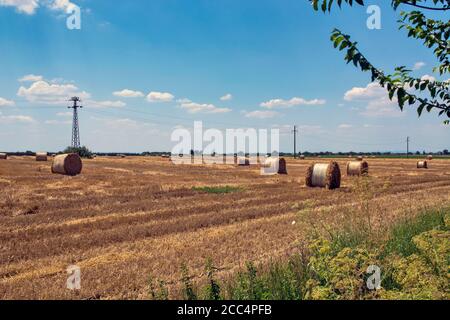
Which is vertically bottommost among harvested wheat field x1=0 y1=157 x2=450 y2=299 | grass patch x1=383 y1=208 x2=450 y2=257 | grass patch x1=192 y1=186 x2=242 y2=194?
harvested wheat field x1=0 y1=157 x2=450 y2=299

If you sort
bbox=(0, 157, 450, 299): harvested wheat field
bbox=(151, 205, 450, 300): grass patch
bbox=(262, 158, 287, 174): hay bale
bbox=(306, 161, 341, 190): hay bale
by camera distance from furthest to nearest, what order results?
bbox=(262, 158, 287, 174): hay bale → bbox=(306, 161, 341, 190): hay bale → bbox=(0, 157, 450, 299): harvested wheat field → bbox=(151, 205, 450, 300): grass patch

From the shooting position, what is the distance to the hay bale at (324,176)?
74.0 feet

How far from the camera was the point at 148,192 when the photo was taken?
64.1ft

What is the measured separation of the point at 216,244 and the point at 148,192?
10669 mm

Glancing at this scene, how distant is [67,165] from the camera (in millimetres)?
31484

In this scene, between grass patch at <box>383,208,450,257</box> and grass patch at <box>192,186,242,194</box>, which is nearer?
grass patch at <box>383,208,450,257</box>

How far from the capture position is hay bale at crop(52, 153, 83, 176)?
3135 centimetres

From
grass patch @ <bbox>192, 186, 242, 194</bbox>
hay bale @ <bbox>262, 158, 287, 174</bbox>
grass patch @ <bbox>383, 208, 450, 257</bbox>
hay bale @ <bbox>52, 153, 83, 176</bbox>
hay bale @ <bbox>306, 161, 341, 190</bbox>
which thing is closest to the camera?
grass patch @ <bbox>383, 208, 450, 257</bbox>

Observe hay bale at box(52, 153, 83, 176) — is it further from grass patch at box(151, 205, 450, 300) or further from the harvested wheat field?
grass patch at box(151, 205, 450, 300)

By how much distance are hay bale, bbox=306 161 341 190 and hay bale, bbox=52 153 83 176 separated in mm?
18943

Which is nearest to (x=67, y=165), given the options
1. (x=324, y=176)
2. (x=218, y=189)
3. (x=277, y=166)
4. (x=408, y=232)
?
(x=218, y=189)

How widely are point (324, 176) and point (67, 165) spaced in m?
20.2

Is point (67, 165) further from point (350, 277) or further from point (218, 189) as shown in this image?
point (350, 277)

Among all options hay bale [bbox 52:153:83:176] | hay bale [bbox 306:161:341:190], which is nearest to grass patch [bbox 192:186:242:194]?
hay bale [bbox 306:161:341:190]
